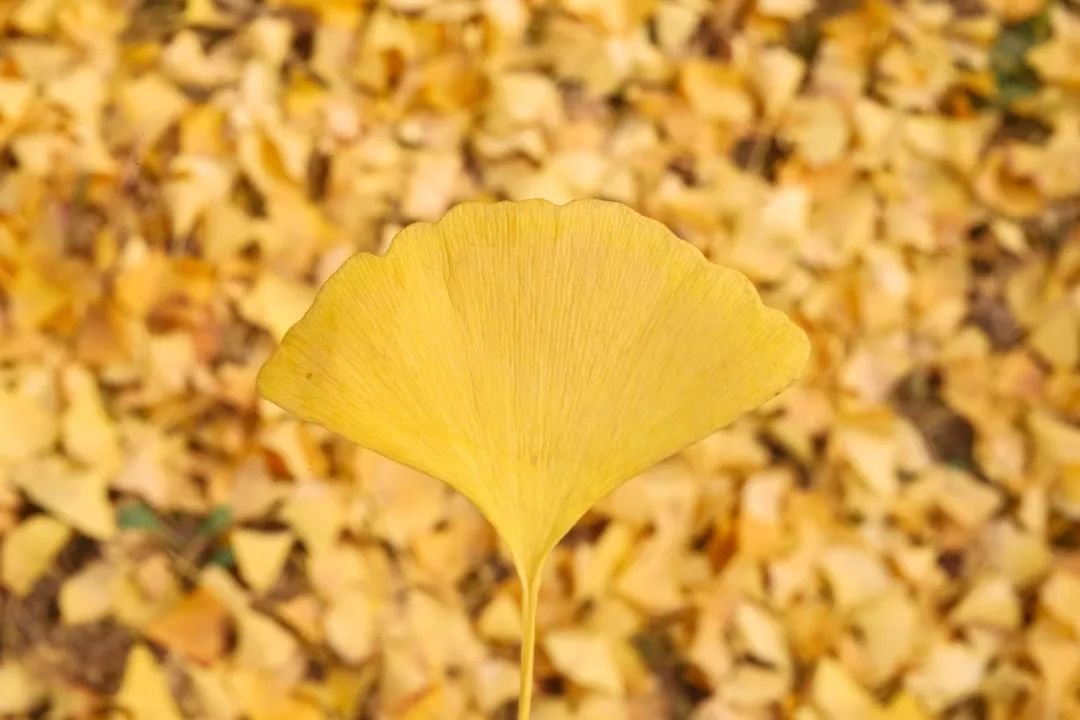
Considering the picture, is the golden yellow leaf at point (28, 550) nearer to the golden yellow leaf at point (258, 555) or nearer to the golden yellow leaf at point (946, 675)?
the golden yellow leaf at point (258, 555)

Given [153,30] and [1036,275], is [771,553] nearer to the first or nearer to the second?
[1036,275]

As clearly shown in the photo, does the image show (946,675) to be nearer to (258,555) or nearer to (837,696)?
(837,696)

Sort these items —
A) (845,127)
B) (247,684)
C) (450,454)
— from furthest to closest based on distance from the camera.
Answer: (845,127)
(247,684)
(450,454)

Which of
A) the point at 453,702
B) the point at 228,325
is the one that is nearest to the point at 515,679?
the point at 453,702

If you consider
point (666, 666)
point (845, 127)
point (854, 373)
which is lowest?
point (666, 666)

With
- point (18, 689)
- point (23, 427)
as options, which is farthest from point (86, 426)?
point (18, 689)

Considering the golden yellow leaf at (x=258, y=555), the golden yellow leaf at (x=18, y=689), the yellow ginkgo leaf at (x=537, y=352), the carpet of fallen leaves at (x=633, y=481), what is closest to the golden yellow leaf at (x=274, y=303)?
the carpet of fallen leaves at (x=633, y=481)
